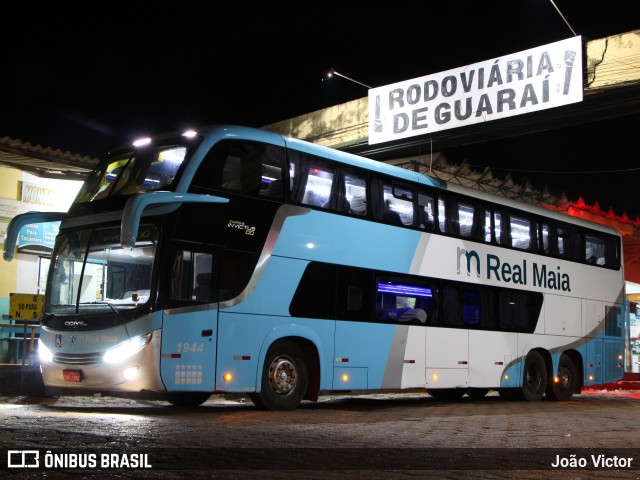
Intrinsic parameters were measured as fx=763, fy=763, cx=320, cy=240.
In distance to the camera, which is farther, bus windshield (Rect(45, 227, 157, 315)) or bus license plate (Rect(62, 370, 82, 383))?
bus license plate (Rect(62, 370, 82, 383))

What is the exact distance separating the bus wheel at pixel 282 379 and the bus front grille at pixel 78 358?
2490 millimetres

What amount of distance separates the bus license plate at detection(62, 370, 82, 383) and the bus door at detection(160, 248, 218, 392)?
1.33 meters

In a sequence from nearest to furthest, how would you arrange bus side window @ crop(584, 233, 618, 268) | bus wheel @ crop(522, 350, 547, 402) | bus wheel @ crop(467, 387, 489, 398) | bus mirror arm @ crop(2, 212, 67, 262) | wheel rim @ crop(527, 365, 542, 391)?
bus mirror arm @ crop(2, 212, 67, 262), bus wheel @ crop(522, 350, 547, 402), wheel rim @ crop(527, 365, 542, 391), bus wheel @ crop(467, 387, 489, 398), bus side window @ crop(584, 233, 618, 268)

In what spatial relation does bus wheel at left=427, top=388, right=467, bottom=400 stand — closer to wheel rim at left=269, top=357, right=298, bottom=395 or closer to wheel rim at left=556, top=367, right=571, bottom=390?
wheel rim at left=556, top=367, right=571, bottom=390

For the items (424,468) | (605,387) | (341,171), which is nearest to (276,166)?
(341,171)

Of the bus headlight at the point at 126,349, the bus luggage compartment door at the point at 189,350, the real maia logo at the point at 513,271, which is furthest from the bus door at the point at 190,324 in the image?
the real maia logo at the point at 513,271

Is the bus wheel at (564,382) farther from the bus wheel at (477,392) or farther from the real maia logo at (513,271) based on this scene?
the real maia logo at (513,271)

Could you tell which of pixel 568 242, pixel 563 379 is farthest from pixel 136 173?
pixel 563 379

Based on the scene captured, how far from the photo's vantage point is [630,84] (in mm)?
15891

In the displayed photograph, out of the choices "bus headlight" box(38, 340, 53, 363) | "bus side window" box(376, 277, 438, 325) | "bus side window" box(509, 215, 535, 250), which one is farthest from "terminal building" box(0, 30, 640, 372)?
"bus side window" box(376, 277, 438, 325)

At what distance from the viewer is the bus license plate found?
10.7 meters

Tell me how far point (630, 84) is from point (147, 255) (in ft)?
35.8

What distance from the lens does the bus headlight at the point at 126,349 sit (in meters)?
10.2

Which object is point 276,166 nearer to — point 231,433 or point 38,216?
point 38,216
